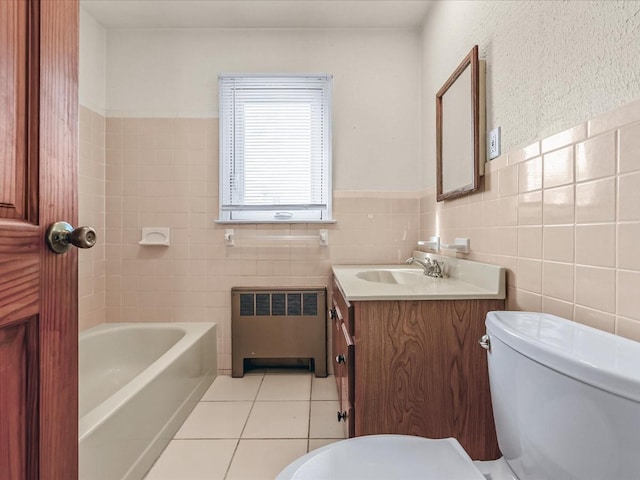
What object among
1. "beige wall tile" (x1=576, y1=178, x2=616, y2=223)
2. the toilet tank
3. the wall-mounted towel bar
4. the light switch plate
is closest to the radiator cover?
the wall-mounted towel bar

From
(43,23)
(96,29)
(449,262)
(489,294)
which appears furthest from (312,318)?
(96,29)

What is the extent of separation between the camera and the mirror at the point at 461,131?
1309 millimetres

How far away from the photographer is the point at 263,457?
1.34 meters

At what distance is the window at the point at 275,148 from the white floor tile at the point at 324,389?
1.07 meters

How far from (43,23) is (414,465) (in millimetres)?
1161

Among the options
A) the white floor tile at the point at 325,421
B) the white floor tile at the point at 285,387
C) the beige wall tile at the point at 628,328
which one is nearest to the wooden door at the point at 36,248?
the white floor tile at the point at 325,421

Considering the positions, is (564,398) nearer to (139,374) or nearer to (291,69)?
(139,374)

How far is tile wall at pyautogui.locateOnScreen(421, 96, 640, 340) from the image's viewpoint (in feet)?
2.31

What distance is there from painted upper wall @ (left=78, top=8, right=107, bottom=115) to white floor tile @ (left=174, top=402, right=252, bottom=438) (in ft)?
6.54

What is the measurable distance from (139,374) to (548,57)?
85.7 inches

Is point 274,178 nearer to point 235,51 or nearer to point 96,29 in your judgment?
point 235,51

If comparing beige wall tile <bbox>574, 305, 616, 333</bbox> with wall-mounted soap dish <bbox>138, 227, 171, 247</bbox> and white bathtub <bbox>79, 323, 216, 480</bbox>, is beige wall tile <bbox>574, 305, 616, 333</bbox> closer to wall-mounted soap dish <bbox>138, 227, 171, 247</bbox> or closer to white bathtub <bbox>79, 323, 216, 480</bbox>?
white bathtub <bbox>79, 323, 216, 480</bbox>

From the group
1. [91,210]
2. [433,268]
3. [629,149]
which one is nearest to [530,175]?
[629,149]

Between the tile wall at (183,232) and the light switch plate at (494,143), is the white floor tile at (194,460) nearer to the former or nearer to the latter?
the tile wall at (183,232)
